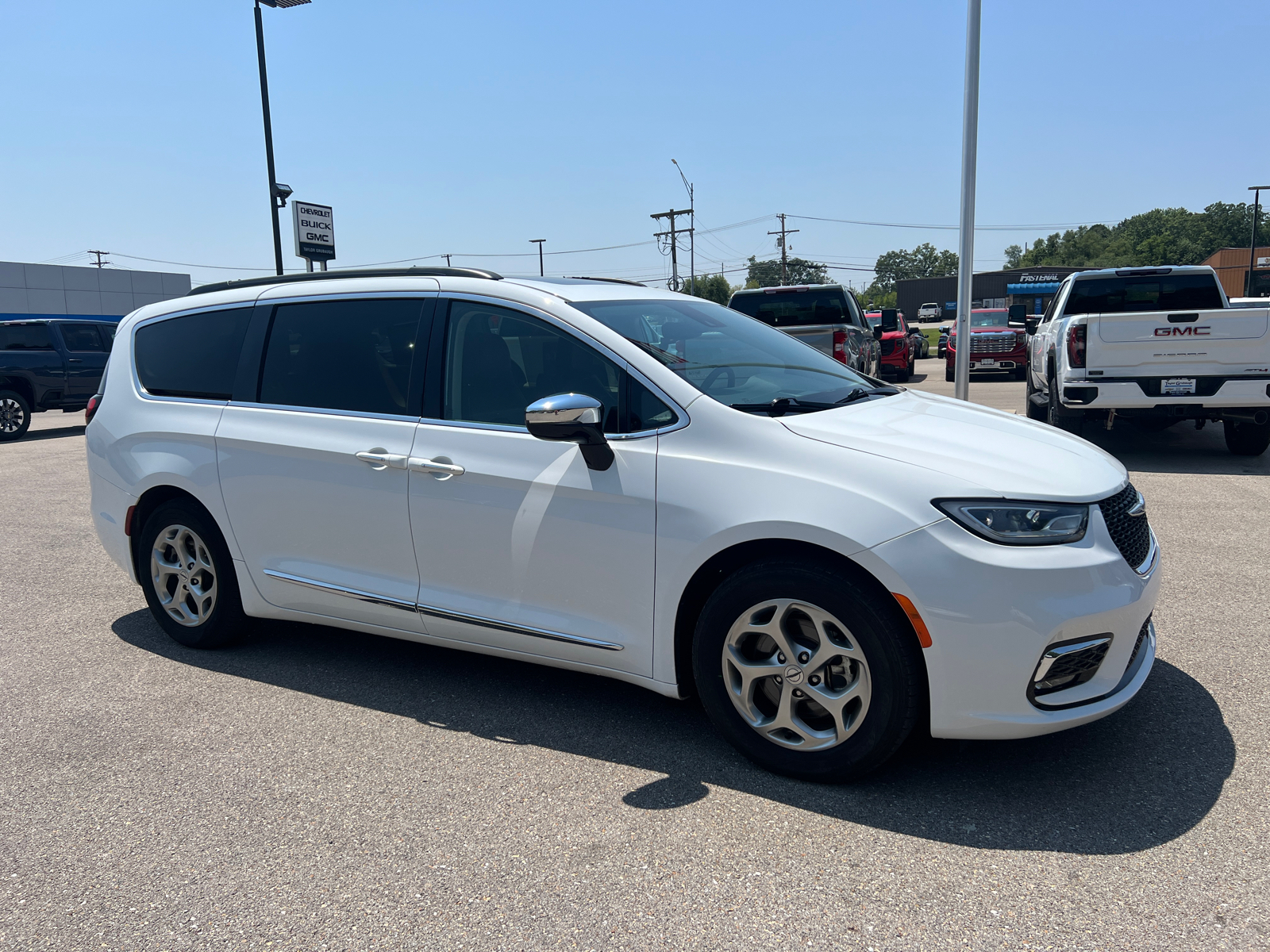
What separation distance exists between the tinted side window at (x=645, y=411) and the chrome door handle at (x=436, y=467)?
0.74 m

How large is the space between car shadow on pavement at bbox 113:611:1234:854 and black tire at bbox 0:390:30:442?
1476 cm

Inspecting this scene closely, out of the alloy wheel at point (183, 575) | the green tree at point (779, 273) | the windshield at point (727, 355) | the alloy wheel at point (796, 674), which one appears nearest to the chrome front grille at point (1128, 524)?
the alloy wheel at point (796, 674)

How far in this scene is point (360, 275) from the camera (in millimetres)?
4289

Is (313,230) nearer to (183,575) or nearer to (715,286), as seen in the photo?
(183,575)

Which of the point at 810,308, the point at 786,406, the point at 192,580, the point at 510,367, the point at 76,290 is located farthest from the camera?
the point at 76,290

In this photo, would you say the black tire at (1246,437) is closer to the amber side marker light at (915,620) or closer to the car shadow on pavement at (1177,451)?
the car shadow on pavement at (1177,451)

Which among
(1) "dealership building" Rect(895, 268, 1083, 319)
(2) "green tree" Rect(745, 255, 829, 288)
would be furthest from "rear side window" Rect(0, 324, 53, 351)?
(2) "green tree" Rect(745, 255, 829, 288)

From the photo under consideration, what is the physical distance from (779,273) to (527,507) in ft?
474

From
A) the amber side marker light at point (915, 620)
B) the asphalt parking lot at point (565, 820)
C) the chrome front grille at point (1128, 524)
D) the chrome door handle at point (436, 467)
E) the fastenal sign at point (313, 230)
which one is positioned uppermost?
the fastenal sign at point (313, 230)

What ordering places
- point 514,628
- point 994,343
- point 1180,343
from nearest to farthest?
point 514,628 → point 1180,343 → point 994,343

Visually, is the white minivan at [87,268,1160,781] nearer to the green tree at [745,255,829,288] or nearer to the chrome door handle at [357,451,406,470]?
the chrome door handle at [357,451,406,470]

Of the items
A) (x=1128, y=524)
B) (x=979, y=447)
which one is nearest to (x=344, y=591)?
(x=979, y=447)

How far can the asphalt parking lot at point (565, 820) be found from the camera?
2.46m

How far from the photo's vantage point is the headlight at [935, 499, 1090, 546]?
2852 mm
